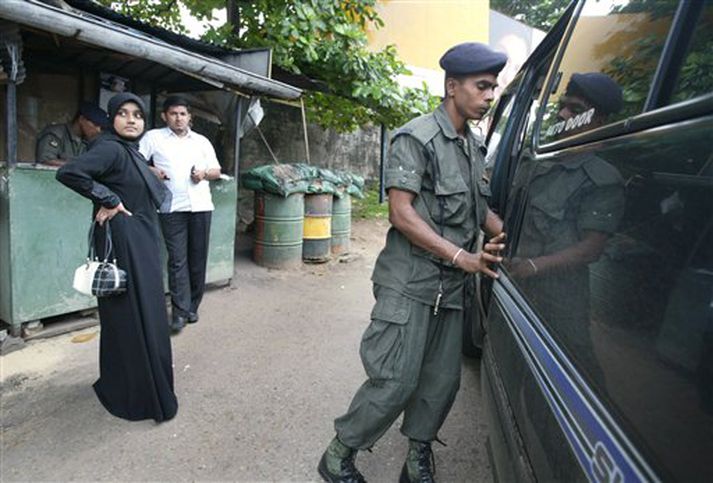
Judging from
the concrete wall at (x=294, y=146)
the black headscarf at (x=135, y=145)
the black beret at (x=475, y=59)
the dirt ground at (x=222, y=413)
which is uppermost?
the concrete wall at (x=294, y=146)

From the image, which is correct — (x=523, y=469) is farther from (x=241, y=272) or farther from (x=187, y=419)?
(x=241, y=272)

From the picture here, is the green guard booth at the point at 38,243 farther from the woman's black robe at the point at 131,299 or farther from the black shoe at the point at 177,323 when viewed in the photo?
the woman's black robe at the point at 131,299

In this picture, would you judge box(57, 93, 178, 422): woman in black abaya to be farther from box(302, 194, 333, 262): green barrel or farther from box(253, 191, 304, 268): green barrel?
box(302, 194, 333, 262): green barrel

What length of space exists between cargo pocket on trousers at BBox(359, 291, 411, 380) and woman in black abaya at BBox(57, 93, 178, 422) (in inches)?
53.3

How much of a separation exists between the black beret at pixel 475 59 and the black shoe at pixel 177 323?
10.3ft

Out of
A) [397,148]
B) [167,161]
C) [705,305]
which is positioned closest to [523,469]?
[705,305]

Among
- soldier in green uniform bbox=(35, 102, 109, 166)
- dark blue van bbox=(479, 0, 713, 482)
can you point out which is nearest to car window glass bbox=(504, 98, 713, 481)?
dark blue van bbox=(479, 0, 713, 482)

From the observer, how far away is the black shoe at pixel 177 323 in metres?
4.05

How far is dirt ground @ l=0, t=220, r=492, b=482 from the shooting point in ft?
7.90

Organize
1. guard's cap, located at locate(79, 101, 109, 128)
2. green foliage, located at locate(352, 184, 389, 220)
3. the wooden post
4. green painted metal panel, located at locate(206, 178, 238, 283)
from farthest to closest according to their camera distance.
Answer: green foliage, located at locate(352, 184, 389, 220)
green painted metal panel, located at locate(206, 178, 238, 283)
the wooden post
guard's cap, located at locate(79, 101, 109, 128)

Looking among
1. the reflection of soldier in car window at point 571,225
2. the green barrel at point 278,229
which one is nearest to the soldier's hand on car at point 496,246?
the reflection of soldier in car window at point 571,225

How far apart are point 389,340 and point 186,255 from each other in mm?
2722

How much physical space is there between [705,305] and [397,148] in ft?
4.51

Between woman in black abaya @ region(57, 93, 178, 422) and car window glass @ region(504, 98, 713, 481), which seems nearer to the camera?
car window glass @ region(504, 98, 713, 481)
